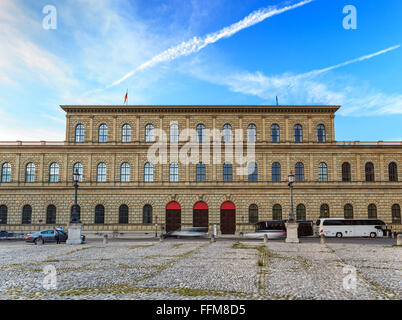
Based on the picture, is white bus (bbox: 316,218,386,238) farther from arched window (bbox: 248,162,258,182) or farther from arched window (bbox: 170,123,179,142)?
arched window (bbox: 170,123,179,142)

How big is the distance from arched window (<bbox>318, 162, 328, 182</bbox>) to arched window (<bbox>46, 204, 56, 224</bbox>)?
3470 cm

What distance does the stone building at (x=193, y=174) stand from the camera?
150ft

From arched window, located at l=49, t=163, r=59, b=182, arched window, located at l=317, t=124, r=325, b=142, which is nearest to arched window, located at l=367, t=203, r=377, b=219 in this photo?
arched window, located at l=317, t=124, r=325, b=142

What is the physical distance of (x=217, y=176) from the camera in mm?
46375

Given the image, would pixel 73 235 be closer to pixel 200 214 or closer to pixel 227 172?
pixel 200 214

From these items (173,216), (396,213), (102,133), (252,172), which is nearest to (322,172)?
(252,172)

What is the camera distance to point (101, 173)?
4684 centimetres

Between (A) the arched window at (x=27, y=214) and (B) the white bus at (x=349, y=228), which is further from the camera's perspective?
(A) the arched window at (x=27, y=214)

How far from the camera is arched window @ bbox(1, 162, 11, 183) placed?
46.8 meters

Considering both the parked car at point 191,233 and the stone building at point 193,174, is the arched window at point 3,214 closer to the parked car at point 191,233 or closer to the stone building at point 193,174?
the stone building at point 193,174

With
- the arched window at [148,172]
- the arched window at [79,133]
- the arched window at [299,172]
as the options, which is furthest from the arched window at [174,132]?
the arched window at [299,172]

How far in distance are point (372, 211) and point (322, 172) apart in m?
7.94

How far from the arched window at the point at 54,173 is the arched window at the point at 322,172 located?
3441 centimetres
